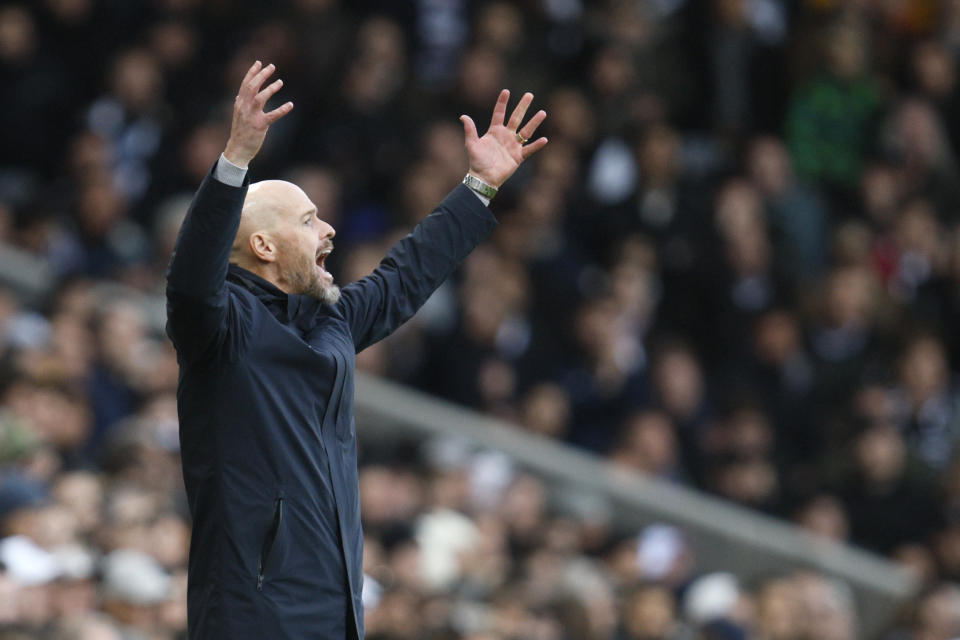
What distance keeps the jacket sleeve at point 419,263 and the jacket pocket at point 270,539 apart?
2.12ft

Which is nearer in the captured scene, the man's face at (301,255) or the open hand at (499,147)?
the man's face at (301,255)

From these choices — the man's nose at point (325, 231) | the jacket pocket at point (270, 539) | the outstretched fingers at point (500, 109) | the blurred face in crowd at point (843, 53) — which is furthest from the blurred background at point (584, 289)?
the jacket pocket at point (270, 539)

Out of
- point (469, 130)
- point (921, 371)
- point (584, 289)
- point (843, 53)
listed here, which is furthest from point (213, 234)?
point (843, 53)

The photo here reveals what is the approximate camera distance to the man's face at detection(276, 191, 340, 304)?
3717 millimetres

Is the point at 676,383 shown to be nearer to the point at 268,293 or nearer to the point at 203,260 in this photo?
the point at 268,293

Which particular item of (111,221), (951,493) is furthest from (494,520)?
(951,493)

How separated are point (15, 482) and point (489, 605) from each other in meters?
2.28

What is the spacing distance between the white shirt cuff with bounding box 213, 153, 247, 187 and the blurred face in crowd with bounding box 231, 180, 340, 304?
37 cm

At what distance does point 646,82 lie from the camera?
38.9 feet

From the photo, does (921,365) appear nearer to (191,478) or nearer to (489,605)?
(489,605)

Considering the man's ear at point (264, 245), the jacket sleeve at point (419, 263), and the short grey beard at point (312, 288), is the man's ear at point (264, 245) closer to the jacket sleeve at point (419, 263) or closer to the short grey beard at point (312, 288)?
the short grey beard at point (312, 288)

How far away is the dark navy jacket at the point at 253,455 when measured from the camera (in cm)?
335

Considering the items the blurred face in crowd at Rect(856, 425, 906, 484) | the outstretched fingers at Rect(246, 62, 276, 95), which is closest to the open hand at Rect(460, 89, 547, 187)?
the outstretched fingers at Rect(246, 62, 276, 95)

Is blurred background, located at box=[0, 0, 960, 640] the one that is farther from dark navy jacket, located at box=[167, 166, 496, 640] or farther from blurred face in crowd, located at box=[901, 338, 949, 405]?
dark navy jacket, located at box=[167, 166, 496, 640]
